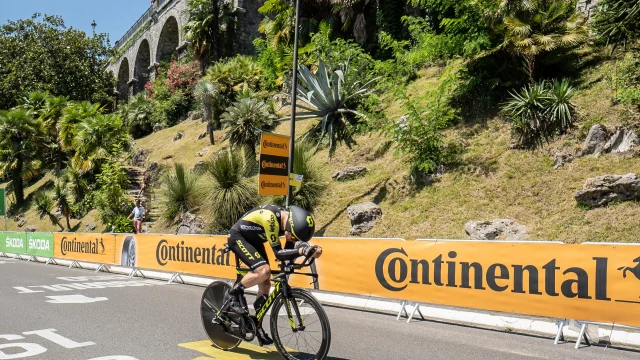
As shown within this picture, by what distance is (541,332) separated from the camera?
6.83m

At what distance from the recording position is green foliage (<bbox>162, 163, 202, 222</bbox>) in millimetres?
20531

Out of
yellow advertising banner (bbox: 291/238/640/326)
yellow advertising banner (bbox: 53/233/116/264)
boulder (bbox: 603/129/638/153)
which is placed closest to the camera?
yellow advertising banner (bbox: 291/238/640/326)

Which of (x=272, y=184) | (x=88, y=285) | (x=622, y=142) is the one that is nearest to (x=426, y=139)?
(x=272, y=184)

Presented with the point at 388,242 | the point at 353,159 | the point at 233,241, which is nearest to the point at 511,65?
the point at 353,159

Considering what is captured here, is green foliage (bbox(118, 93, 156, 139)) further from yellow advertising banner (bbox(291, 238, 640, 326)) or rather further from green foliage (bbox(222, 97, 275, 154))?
yellow advertising banner (bbox(291, 238, 640, 326))

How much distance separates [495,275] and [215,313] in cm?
390

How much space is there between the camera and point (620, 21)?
13.2m

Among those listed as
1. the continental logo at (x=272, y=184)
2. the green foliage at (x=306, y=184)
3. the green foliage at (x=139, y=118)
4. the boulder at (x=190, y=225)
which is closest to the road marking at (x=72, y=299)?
the continental logo at (x=272, y=184)

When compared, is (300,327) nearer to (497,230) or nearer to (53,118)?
(497,230)

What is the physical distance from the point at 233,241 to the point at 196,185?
53.1 feet

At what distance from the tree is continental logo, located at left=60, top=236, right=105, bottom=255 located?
32.3 m

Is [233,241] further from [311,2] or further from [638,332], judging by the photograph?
[311,2]

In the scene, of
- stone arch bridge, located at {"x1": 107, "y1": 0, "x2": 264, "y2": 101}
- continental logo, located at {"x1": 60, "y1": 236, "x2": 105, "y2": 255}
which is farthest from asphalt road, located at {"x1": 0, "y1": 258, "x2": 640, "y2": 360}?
stone arch bridge, located at {"x1": 107, "y1": 0, "x2": 264, "y2": 101}

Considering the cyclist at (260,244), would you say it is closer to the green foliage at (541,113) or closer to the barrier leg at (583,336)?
the barrier leg at (583,336)
